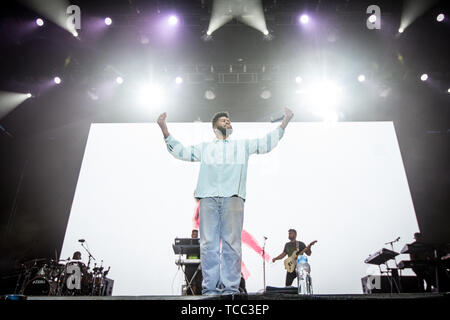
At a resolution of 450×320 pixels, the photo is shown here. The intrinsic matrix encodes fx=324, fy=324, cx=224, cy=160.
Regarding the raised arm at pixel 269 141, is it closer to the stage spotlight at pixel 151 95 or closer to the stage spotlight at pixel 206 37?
the stage spotlight at pixel 206 37

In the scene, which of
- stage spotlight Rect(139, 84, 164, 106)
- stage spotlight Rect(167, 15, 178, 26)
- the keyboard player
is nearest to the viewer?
the keyboard player

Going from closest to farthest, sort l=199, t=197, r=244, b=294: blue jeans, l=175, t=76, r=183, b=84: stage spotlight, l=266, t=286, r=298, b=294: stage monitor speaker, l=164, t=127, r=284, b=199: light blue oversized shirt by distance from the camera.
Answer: l=199, t=197, r=244, b=294: blue jeans
l=164, t=127, r=284, b=199: light blue oversized shirt
l=266, t=286, r=298, b=294: stage monitor speaker
l=175, t=76, r=183, b=84: stage spotlight

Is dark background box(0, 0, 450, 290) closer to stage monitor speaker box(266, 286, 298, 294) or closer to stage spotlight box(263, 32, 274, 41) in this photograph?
stage spotlight box(263, 32, 274, 41)

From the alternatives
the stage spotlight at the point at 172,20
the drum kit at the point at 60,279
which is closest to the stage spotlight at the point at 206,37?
the stage spotlight at the point at 172,20

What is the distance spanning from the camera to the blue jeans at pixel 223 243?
2.24 meters

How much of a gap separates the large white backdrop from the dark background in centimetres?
68

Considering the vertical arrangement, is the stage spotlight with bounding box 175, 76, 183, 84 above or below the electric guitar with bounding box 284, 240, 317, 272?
above

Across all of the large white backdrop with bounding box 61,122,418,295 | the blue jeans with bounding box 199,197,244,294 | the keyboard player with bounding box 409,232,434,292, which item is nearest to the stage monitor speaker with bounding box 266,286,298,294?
the blue jeans with bounding box 199,197,244,294

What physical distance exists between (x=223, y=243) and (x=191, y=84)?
488cm

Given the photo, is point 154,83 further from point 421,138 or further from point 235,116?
point 421,138

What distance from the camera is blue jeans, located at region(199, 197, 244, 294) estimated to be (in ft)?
7.34

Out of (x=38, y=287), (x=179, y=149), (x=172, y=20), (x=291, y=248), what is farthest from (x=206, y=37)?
(x=38, y=287)

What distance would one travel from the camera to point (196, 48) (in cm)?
599

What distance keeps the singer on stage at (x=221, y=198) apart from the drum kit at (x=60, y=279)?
3795 mm
